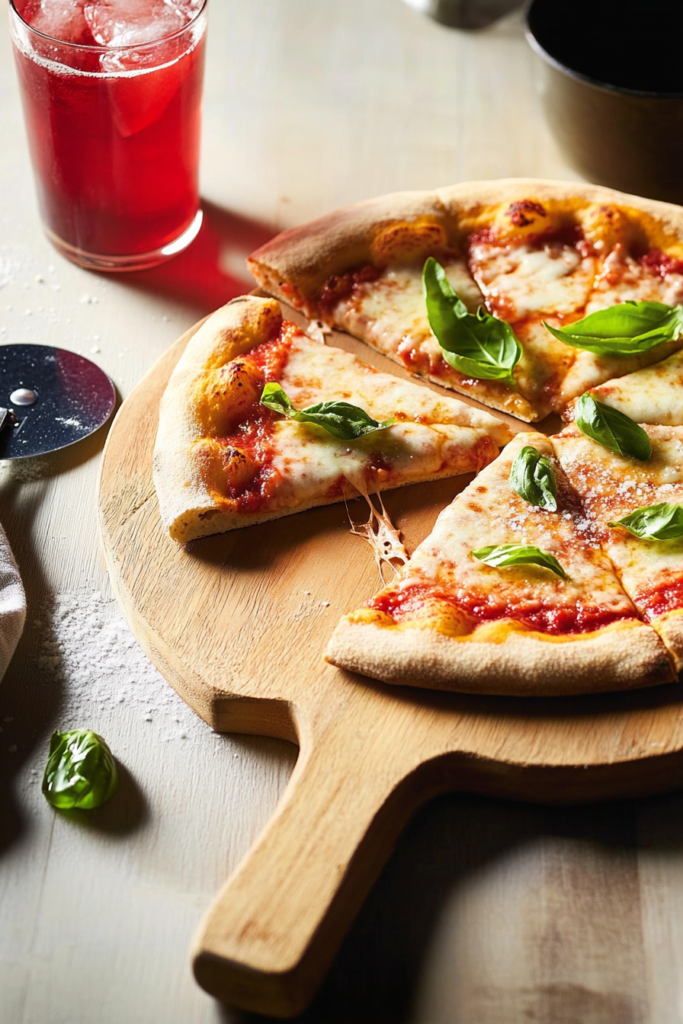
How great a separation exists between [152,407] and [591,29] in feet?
7.16

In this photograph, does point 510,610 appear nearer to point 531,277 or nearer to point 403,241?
point 531,277

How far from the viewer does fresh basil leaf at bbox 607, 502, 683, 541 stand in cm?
251

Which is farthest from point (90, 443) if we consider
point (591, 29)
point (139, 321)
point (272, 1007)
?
point (591, 29)

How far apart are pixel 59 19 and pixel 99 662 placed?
1.79m

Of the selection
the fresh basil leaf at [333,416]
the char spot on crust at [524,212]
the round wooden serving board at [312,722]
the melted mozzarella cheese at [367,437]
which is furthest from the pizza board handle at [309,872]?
the char spot on crust at [524,212]

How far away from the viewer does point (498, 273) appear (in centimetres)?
330

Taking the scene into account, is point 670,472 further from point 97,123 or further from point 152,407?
point 97,123

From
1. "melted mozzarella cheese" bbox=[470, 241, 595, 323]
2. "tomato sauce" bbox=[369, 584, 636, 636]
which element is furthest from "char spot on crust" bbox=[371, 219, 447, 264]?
"tomato sauce" bbox=[369, 584, 636, 636]

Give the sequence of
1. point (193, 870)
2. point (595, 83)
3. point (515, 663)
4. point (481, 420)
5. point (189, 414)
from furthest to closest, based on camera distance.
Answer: point (595, 83) < point (481, 420) < point (189, 414) < point (515, 663) < point (193, 870)

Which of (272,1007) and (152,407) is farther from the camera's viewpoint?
(152,407)

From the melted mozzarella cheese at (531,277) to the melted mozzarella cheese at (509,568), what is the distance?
664 mm

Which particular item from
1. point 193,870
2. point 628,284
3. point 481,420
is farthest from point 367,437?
point 193,870

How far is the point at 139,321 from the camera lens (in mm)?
3398

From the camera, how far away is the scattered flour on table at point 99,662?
2.42m
